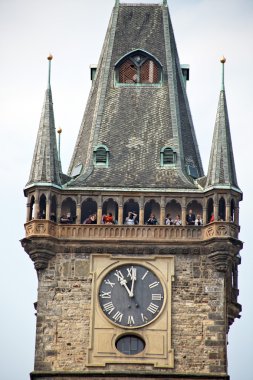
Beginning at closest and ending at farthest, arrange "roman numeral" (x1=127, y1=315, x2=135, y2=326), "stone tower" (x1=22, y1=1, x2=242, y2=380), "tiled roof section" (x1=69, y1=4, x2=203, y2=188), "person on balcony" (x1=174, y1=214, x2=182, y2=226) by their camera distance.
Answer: "stone tower" (x1=22, y1=1, x2=242, y2=380), "roman numeral" (x1=127, y1=315, x2=135, y2=326), "person on balcony" (x1=174, y1=214, x2=182, y2=226), "tiled roof section" (x1=69, y1=4, x2=203, y2=188)

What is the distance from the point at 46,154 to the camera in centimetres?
7275

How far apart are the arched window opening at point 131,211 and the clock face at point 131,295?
1647mm

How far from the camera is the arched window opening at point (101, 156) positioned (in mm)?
73812

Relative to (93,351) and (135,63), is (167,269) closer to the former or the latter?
(93,351)

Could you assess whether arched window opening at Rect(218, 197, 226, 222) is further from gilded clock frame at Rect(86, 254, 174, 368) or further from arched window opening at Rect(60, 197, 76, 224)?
arched window opening at Rect(60, 197, 76, 224)

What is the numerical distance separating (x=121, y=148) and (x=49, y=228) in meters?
4.41

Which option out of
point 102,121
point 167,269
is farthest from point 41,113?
point 167,269

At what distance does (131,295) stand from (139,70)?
9.33 meters

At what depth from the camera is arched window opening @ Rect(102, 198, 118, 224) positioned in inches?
2835

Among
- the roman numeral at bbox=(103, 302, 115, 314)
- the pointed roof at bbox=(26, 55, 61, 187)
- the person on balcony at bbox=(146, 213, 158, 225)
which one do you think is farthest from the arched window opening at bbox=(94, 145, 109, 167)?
the roman numeral at bbox=(103, 302, 115, 314)

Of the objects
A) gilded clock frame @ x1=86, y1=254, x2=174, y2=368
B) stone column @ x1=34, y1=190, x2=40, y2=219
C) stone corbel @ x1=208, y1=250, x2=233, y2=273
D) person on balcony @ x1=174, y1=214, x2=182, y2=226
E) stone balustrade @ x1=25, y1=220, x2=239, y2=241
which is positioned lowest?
gilded clock frame @ x1=86, y1=254, x2=174, y2=368

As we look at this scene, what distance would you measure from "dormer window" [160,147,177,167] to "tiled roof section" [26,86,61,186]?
351cm

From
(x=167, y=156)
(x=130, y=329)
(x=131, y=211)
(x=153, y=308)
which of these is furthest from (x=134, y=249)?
(x=167, y=156)

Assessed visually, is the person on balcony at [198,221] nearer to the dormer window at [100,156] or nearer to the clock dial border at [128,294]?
the clock dial border at [128,294]
